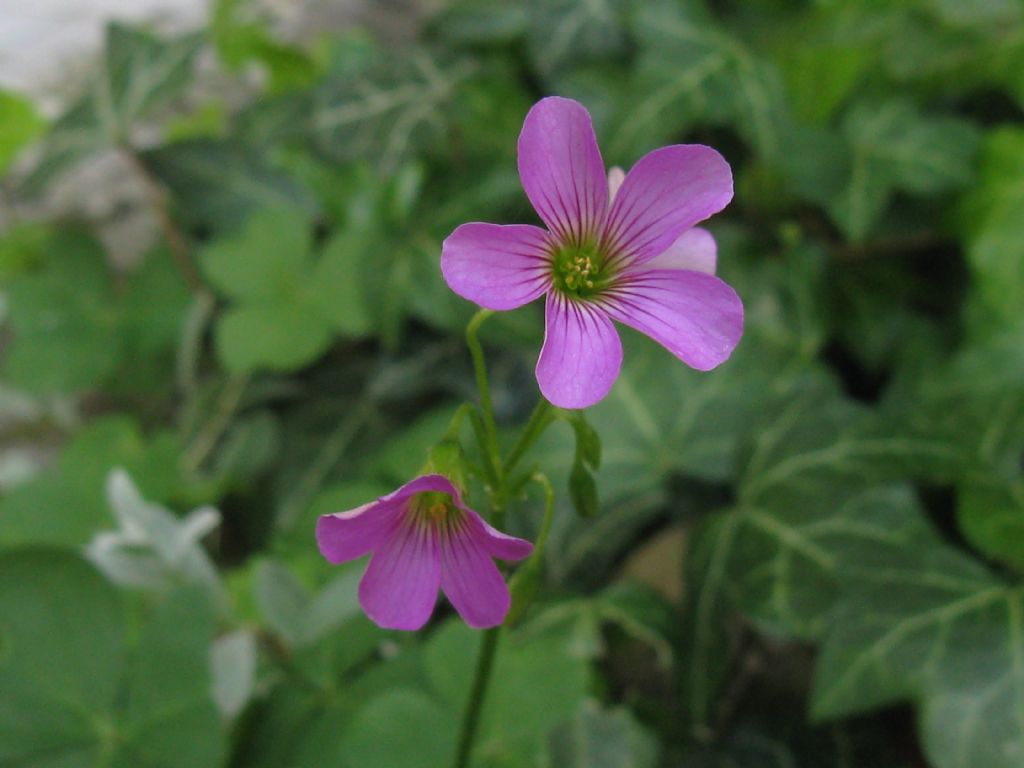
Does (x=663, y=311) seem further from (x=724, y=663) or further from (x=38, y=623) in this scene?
(x=38, y=623)

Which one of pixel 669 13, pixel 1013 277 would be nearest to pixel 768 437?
pixel 1013 277

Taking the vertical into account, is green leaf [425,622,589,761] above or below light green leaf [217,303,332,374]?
below

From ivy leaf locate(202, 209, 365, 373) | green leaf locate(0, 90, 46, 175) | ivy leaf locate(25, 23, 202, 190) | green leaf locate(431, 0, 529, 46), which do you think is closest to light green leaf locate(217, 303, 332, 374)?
ivy leaf locate(202, 209, 365, 373)

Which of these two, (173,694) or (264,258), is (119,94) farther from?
(173,694)

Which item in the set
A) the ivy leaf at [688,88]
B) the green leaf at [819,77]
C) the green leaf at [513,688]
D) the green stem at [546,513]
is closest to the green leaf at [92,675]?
the green leaf at [513,688]

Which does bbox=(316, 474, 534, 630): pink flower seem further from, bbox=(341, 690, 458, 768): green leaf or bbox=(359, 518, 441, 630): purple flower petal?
bbox=(341, 690, 458, 768): green leaf
